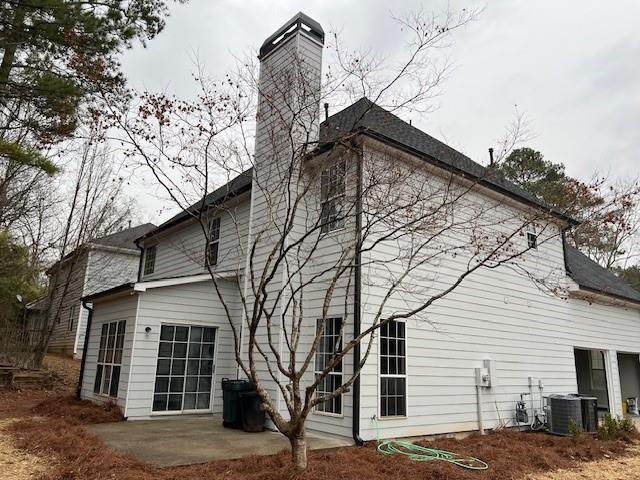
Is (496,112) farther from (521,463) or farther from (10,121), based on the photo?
(10,121)

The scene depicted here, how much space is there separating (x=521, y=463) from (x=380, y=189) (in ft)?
14.3

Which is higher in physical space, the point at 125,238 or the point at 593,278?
the point at 125,238

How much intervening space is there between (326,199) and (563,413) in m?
6.80

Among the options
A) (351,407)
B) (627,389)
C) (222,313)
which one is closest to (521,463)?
(351,407)

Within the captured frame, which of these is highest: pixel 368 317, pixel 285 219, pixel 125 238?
pixel 125 238

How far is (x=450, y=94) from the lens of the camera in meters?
6.55

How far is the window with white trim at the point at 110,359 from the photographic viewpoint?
9.46 meters

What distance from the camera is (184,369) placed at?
9.30 m

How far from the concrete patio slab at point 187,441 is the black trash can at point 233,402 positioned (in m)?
0.16

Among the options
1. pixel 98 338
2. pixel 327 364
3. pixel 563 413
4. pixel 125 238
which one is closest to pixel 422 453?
pixel 327 364

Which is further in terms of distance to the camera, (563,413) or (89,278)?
(89,278)

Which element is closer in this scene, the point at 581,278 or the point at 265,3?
the point at 265,3

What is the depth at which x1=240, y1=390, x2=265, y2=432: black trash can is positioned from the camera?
760cm

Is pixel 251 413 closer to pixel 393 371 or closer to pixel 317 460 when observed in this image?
pixel 317 460
